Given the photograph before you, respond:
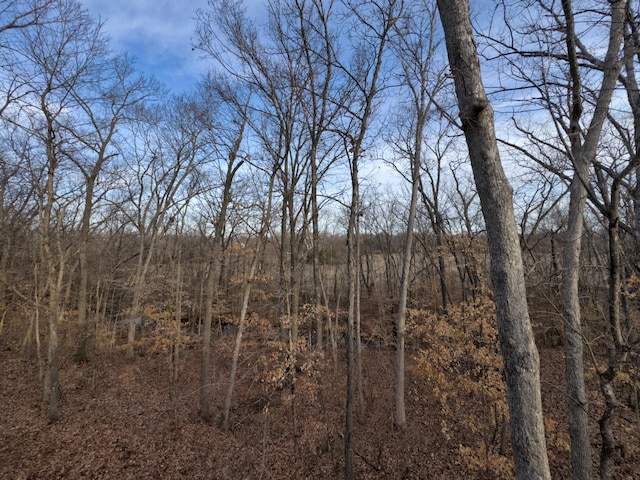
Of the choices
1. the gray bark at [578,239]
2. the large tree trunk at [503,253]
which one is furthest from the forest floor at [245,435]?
the large tree trunk at [503,253]

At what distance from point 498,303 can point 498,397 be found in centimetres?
548

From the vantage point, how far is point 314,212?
357 inches

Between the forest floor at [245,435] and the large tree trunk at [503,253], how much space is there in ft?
15.8

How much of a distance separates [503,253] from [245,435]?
8.96 m

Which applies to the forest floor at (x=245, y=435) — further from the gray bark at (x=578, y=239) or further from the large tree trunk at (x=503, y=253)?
the large tree trunk at (x=503, y=253)

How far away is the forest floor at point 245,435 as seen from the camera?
6652 mm

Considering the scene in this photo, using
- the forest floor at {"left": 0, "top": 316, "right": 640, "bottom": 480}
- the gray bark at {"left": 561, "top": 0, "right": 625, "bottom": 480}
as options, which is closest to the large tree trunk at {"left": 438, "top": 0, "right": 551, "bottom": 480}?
the gray bark at {"left": 561, "top": 0, "right": 625, "bottom": 480}

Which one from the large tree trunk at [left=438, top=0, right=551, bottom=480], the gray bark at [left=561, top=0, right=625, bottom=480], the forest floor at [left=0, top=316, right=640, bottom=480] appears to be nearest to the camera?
Result: the large tree trunk at [left=438, top=0, right=551, bottom=480]

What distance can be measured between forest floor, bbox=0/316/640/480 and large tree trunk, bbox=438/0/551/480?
480cm

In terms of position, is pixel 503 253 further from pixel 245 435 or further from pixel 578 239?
pixel 245 435

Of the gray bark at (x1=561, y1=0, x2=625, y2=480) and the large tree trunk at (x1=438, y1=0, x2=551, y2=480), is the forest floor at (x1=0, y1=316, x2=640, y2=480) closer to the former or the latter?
the gray bark at (x1=561, y1=0, x2=625, y2=480)

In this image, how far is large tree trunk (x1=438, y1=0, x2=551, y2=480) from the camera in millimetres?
2191

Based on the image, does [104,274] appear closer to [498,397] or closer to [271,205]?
[271,205]

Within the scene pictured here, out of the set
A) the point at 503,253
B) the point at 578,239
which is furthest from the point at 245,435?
the point at 578,239
